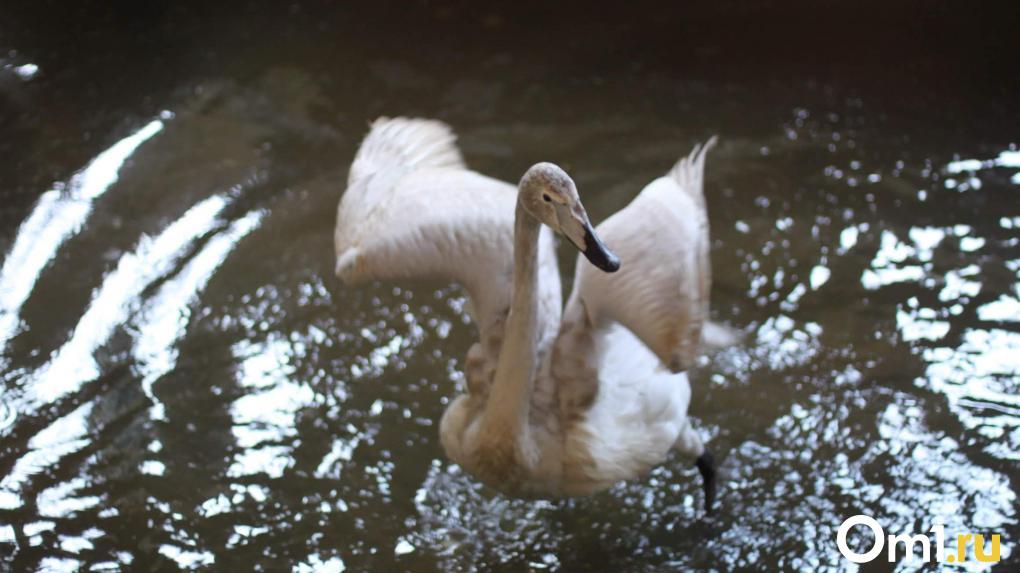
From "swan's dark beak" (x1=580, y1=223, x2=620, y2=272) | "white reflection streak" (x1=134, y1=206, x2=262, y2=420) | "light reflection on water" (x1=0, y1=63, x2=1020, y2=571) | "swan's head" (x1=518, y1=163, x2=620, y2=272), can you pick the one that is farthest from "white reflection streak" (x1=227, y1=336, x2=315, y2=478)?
"swan's dark beak" (x1=580, y1=223, x2=620, y2=272)

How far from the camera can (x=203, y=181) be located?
471cm

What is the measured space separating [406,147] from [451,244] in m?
0.60

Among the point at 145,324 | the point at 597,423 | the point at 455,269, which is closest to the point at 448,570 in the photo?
the point at 597,423

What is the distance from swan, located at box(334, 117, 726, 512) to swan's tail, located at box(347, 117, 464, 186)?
0.62 ft

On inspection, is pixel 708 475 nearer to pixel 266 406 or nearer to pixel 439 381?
pixel 439 381

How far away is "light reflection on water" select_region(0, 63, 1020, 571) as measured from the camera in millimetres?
3207

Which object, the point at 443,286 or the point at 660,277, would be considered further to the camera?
the point at 443,286

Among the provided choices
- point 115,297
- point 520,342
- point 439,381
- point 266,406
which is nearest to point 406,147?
point 439,381

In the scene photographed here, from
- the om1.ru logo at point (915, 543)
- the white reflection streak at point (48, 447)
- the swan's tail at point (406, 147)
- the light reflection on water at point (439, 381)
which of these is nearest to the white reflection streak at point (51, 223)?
the light reflection on water at point (439, 381)

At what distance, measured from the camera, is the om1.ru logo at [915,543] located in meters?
3.01

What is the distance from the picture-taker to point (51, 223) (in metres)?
4.50

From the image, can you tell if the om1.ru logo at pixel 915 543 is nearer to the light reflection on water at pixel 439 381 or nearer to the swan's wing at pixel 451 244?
the light reflection on water at pixel 439 381

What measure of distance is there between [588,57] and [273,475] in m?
2.61

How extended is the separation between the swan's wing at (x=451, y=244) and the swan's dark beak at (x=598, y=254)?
60 cm
